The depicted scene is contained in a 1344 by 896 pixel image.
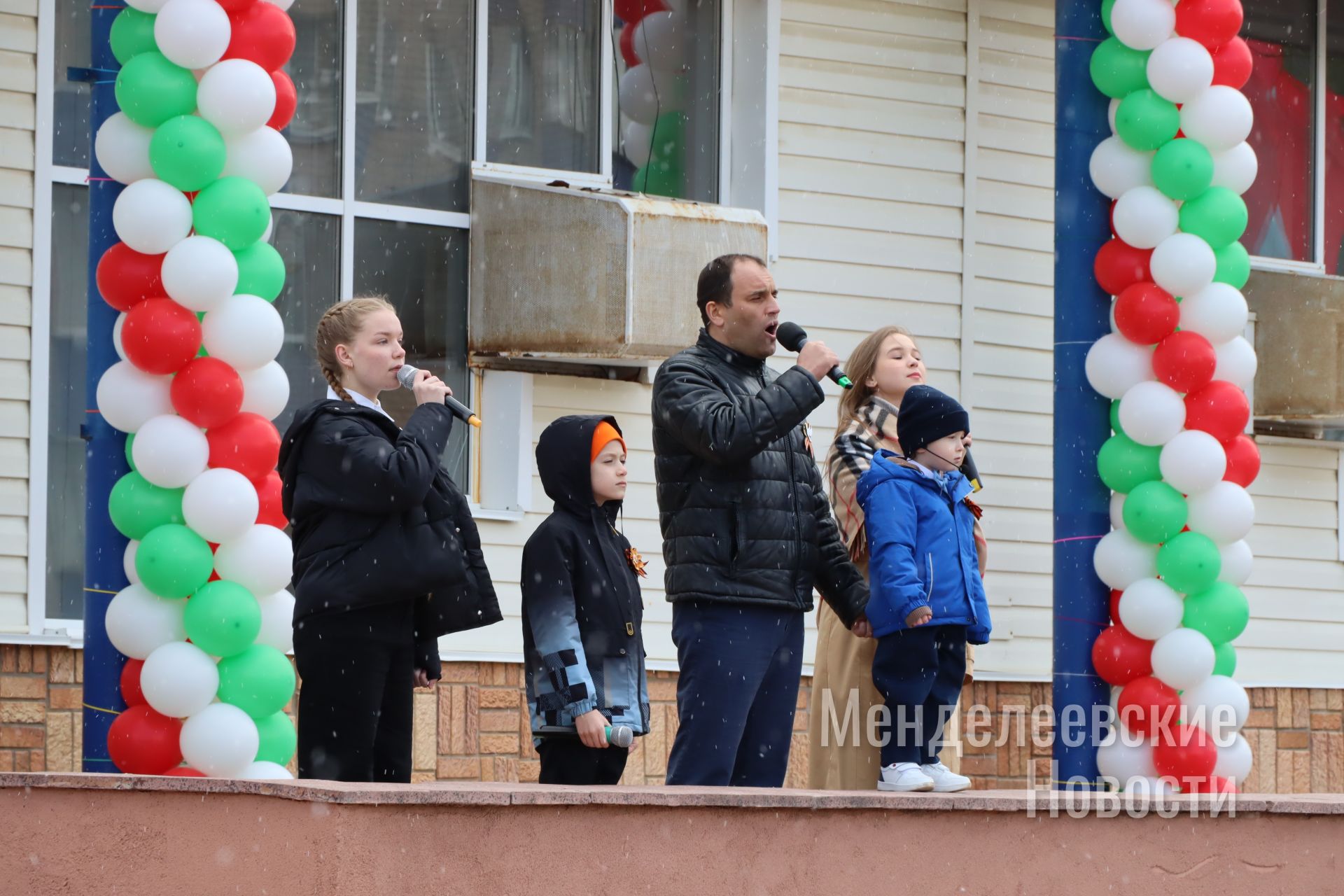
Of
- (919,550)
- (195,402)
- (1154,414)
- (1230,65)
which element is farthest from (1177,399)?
(195,402)

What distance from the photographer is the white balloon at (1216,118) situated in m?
7.46

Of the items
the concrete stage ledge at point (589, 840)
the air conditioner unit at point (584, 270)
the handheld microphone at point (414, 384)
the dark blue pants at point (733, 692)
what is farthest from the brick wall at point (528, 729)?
the dark blue pants at point (733, 692)

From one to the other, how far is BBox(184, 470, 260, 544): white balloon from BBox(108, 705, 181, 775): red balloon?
573 mm

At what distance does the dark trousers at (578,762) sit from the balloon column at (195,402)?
102 centimetres

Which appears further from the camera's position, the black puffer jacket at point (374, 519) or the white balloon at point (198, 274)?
the white balloon at point (198, 274)

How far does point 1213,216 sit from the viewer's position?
7492 millimetres

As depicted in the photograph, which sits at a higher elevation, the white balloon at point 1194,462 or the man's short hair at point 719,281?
the man's short hair at point 719,281

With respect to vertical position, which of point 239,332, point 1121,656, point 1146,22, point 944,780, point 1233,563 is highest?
point 1146,22

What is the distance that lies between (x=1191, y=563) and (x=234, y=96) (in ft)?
12.7

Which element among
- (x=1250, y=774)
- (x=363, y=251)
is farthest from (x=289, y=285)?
(x=1250, y=774)

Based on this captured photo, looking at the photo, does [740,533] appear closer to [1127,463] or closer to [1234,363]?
[1127,463]

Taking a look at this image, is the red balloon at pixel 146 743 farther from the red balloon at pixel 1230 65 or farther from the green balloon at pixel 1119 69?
the red balloon at pixel 1230 65

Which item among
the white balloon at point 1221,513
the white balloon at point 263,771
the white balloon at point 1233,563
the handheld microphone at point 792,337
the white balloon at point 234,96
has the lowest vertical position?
the white balloon at point 263,771

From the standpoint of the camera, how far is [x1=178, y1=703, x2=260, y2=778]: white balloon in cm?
571
